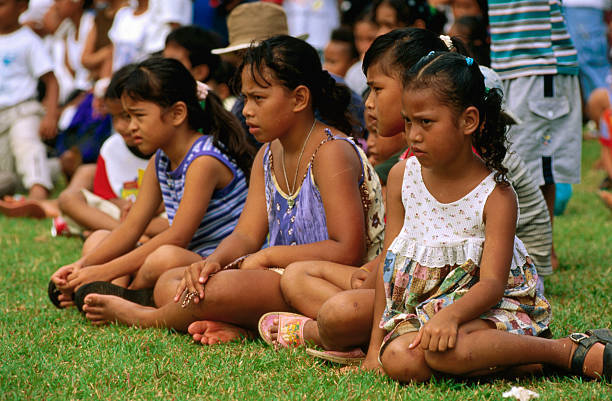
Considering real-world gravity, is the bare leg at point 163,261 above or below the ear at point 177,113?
below

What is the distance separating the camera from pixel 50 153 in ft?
27.2

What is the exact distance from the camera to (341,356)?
275 cm

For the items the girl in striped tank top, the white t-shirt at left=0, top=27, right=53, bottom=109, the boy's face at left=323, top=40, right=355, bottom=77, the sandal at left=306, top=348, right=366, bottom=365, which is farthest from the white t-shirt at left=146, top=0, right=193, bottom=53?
the sandal at left=306, top=348, right=366, bottom=365

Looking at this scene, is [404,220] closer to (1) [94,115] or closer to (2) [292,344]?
(2) [292,344]

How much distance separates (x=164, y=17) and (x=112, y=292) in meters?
4.14

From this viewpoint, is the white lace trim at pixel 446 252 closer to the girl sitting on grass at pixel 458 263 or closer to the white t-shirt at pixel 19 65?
the girl sitting on grass at pixel 458 263

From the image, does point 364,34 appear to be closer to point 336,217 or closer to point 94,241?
point 94,241

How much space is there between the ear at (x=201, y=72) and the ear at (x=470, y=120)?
3.23 m

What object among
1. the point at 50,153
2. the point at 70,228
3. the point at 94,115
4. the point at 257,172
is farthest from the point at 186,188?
the point at 50,153

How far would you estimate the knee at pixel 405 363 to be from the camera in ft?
8.07

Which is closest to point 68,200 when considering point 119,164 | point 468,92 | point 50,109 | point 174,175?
point 119,164

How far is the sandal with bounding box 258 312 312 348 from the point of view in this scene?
2.96 m

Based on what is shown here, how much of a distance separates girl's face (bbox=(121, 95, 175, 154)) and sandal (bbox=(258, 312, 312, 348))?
1.18 m

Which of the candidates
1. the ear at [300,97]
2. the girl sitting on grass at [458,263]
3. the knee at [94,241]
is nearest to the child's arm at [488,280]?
the girl sitting on grass at [458,263]
